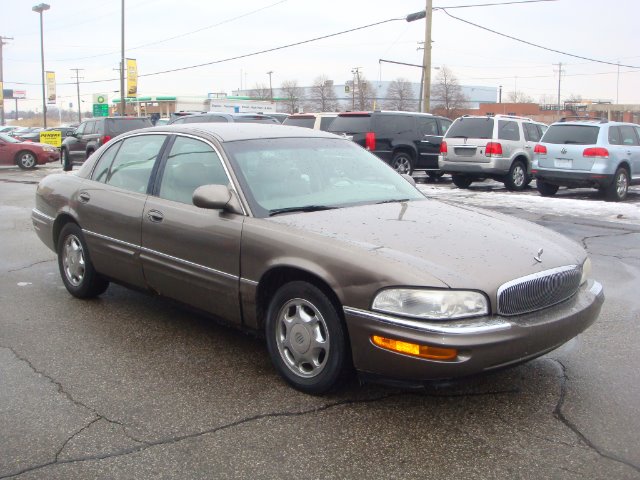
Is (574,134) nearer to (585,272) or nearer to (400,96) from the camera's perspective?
(585,272)

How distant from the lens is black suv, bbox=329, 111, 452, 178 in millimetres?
16562

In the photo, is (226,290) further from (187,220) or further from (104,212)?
(104,212)

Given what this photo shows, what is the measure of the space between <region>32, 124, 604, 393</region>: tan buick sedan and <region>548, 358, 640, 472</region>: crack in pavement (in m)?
0.35

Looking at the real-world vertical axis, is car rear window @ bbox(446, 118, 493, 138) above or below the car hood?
above

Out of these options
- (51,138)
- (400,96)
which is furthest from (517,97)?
(51,138)

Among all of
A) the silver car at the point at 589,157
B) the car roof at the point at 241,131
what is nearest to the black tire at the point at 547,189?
the silver car at the point at 589,157

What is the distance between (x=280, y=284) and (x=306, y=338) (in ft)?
1.28

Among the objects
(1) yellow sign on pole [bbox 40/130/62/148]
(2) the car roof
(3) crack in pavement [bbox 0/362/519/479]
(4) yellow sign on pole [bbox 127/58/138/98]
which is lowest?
(3) crack in pavement [bbox 0/362/519/479]

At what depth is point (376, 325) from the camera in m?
3.35

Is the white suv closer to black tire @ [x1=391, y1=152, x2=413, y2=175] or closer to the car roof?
black tire @ [x1=391, y1=152, x2=413, y2=175]

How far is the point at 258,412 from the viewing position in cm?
358

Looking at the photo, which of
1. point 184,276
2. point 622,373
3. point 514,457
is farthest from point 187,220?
point 622,373

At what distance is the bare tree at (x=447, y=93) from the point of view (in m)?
81.1

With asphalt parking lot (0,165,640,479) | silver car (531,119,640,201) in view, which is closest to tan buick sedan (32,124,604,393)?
asphalt parking lot (0,165,640,479)
